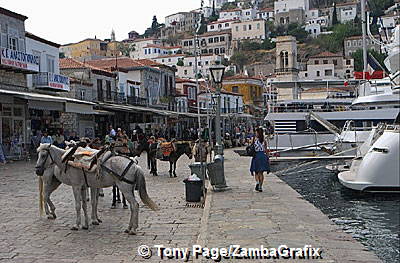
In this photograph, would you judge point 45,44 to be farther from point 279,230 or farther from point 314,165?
point 279,230

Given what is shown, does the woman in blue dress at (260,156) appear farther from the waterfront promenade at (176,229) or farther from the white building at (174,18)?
the white building at (174,18)

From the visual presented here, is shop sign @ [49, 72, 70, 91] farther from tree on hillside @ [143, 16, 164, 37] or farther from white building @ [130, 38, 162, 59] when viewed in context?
tree on hillside @ [143, 16, 164, 37]

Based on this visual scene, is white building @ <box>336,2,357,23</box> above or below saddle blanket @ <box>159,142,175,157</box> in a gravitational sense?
above

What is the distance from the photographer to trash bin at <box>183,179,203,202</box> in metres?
11.3

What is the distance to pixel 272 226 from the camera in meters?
7.54

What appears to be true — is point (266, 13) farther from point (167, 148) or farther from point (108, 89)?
point (167, 148)

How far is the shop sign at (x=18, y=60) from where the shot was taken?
937 inches

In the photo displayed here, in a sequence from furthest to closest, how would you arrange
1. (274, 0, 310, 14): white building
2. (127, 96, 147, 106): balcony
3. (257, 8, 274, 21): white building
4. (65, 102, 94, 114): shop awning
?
(257, 8, 274, 21): white building
(274, 0, 310, 14): white building
(127, 96, 147, 106): balcony
(65, 102, 94, 114): shop awning

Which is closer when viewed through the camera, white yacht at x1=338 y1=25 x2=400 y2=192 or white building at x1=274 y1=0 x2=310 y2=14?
white yacht at x1=338 y1=25 x2=400 y2=192

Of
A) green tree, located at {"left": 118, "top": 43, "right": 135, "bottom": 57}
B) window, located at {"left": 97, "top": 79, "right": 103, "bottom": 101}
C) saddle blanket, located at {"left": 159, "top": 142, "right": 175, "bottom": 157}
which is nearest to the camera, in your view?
saddle blanket, located at {"left": 159, "top": 142, "right": 175, "bottom": 157}

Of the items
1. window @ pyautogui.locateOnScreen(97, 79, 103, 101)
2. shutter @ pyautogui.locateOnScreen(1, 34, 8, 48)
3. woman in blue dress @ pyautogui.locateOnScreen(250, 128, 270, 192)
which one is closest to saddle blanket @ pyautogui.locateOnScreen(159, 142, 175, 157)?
woman in blue dress @ pyautogui.locateOnScreen(250, 128, 270, 192)

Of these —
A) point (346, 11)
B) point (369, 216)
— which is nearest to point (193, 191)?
point (369, 216)

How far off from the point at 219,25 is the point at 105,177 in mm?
140615

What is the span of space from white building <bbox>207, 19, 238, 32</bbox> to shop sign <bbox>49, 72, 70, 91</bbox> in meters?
116
